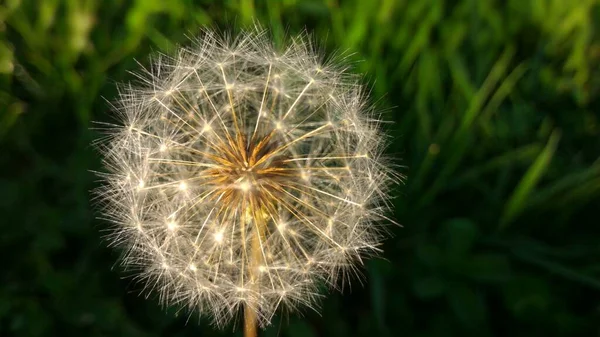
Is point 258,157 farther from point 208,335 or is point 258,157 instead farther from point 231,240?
point 208,335

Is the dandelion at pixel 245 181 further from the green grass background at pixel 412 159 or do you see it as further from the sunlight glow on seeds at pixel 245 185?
the green grass background at pixel 412 159

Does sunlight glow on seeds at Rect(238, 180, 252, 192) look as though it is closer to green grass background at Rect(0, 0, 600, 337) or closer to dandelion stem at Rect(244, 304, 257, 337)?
dandelion stem at Rect(244, 304, 257, 337)

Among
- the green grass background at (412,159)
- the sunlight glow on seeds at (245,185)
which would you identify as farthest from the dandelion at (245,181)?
the green grass background at (412,159)

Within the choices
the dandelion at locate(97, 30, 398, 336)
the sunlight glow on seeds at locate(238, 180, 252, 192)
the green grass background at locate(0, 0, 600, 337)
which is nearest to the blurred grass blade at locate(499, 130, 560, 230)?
the green grass background at locate(0, 0, 600, 337)

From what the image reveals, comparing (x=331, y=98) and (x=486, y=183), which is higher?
(x=486, y=183)

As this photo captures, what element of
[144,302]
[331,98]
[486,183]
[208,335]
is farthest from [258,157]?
[486,183]

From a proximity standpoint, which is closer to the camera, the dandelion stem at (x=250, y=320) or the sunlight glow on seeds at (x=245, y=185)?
the sunlight glow on seeds at (x=245, y=185)

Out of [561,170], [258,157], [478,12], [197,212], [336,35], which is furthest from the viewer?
[478,12]

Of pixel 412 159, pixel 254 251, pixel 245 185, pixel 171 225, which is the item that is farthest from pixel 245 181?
pixel 412 159
